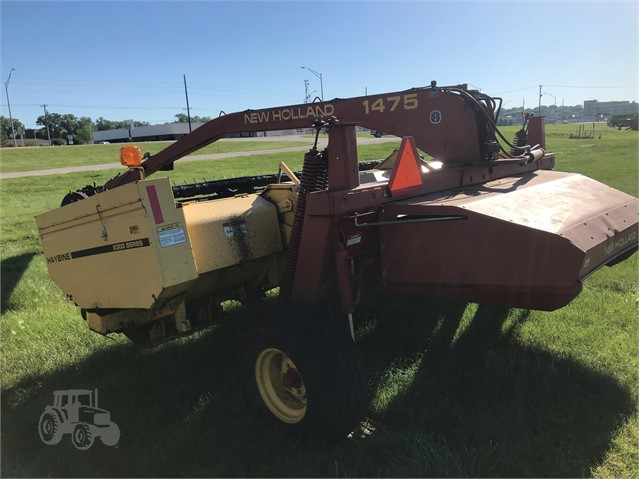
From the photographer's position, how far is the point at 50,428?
3322 mm

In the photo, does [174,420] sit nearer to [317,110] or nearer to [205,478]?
[205,478]

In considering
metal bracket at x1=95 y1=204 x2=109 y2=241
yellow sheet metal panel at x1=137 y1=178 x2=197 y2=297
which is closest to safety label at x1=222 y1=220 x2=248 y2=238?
yellow sheet metal panel at x1=137 y1=178 x2=197 y2=297

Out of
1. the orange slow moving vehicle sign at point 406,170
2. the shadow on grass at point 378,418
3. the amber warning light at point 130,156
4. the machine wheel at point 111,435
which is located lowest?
the machine wheel at point 111,435

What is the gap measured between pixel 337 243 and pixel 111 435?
1.92 m

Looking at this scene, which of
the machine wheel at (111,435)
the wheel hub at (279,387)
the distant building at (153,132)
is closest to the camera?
the wheel hub at (279,387)

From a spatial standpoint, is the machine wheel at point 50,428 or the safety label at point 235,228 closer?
the machine wheel at point 50,428

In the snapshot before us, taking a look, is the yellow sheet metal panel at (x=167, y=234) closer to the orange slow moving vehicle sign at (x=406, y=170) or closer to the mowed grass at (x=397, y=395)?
the mowed grass at (x=397, y=395)

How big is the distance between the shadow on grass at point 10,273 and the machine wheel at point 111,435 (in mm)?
2888

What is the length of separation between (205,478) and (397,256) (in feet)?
5.35

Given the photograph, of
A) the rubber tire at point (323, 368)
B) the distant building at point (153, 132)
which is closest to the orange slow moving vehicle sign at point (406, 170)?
the rubber tire at point (323, 368)

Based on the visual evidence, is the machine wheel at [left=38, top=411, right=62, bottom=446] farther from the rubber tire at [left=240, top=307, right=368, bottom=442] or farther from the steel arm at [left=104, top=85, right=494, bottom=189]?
the steel arm at [left=104, top=85, right=494, bottom=189]

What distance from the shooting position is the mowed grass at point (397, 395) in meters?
2.73

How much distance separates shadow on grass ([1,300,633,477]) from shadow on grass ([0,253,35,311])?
1912 mm

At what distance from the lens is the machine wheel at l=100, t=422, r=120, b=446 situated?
3.11 meters
